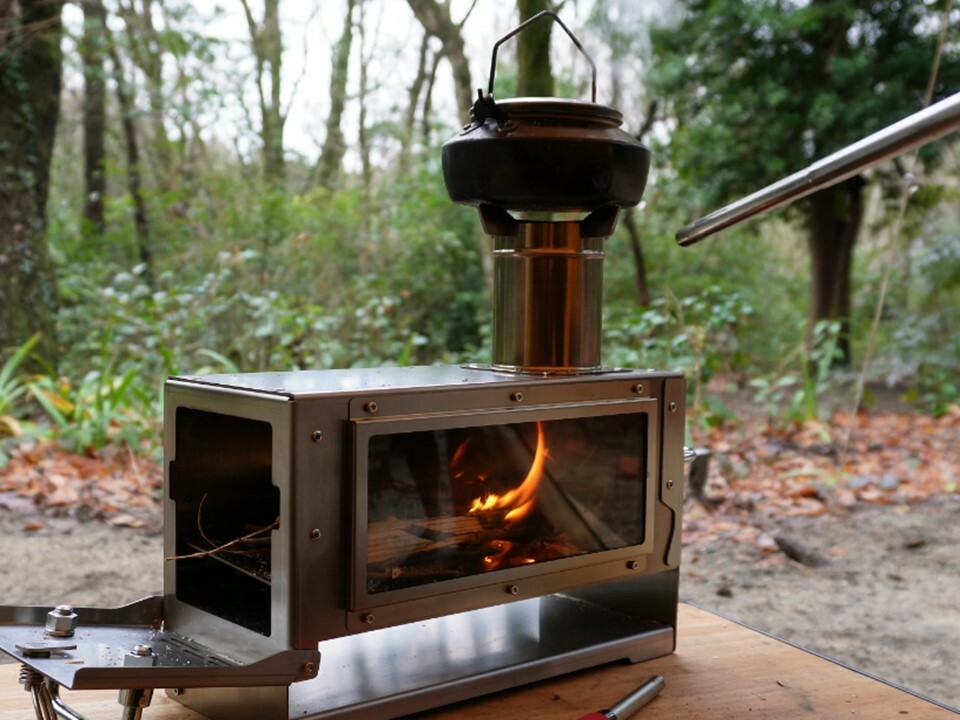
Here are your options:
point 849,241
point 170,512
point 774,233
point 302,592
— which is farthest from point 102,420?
point 774,233

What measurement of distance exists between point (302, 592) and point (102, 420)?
2.78 meters

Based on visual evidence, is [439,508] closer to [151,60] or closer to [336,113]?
[336,113]

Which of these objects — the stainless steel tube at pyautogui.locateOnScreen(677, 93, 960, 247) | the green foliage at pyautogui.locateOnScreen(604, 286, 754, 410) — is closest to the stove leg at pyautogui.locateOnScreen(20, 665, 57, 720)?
the stainless steel tube at pyautogui.locateOnScreen(677, 93, 960, 247)

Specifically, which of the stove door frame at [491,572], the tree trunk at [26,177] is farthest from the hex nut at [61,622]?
the tree trunk at [26,177]

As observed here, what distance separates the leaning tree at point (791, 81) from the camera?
5.64 m

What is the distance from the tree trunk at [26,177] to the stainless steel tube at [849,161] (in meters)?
3.99

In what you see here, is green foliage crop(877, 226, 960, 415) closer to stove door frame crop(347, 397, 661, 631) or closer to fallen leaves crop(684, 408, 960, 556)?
fallen leaves crop(684, 408, 960, 556)

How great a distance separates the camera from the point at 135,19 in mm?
7109

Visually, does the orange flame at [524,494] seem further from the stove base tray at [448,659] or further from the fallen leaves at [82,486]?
the fallen leaves at [82,486]

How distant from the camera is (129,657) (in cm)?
124

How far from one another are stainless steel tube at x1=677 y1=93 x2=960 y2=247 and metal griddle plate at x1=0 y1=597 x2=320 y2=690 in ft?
3.09

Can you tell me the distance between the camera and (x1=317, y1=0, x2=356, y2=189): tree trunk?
23.9 ft

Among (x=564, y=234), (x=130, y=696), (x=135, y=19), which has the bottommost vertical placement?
(x=130, y=696)

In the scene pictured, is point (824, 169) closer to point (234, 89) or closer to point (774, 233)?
point (234, 89)
